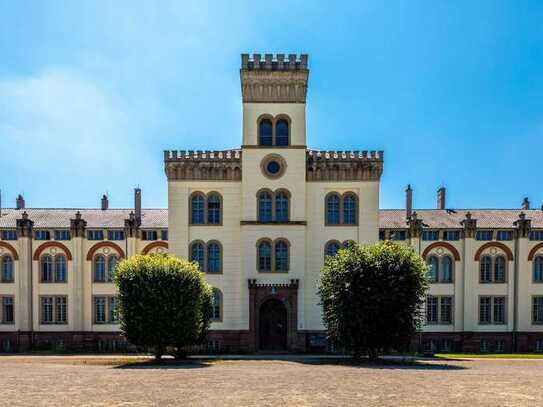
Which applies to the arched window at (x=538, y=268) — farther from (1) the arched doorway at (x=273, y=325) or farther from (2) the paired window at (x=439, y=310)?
(1) the arched doorway at (x=273, y=325)

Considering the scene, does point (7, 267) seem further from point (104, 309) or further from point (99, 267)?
point (104, 309)

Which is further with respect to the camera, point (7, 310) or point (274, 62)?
point (7, 310)

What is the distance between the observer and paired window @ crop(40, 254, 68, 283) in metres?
52.8

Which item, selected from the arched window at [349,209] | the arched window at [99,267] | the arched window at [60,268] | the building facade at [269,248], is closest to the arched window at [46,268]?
the building facade at [269,248]

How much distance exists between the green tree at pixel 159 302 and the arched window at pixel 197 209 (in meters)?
9.16

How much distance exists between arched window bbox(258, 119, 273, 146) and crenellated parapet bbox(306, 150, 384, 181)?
12.6 feet

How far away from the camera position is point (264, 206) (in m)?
46.8

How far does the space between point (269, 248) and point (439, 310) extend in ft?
64.1

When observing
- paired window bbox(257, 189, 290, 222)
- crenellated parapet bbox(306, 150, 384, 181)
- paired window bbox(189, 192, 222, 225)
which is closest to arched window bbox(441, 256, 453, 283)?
crenellated parapet bbox(306, 150, 384, 181)

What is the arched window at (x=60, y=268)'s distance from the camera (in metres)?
52.8

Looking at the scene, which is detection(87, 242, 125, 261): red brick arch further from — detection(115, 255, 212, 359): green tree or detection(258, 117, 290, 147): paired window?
detection(258, 117, 290, 147): paired window

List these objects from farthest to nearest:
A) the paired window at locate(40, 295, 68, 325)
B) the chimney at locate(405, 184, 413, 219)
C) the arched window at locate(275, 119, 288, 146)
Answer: the chimney at locate(405, 184, 413, 219), the paired window at locate(40, 295, 68, 325), the arched window at locate(275, 119, 288, 146)

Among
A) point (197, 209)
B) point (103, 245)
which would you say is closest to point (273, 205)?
point (197, 209)

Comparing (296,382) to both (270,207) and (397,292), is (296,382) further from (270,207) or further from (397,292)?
(270,207)
